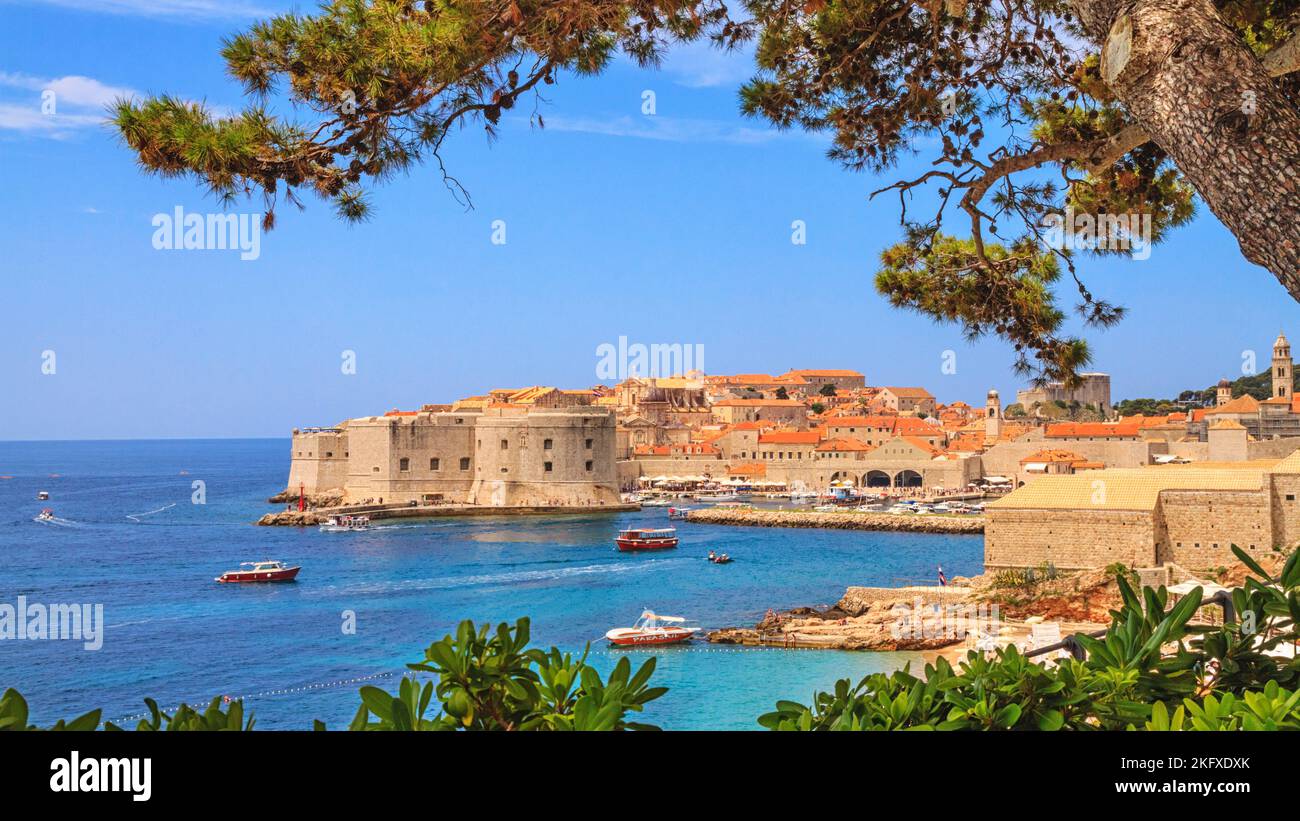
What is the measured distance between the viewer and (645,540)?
1264 inches

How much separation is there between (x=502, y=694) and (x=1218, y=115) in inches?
83.2

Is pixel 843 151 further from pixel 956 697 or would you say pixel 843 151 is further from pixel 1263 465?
pixel 1263 465

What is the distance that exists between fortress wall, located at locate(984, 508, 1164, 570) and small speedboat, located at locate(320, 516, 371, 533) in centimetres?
2595

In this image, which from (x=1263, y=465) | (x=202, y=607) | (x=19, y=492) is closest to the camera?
(x=1263, y=465)

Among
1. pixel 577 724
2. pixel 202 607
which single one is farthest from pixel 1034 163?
pixel 202 607

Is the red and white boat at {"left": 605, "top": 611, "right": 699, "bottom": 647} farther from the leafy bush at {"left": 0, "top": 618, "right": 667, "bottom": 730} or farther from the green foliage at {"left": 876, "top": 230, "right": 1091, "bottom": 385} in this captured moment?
the leafy bush at {"left": 0, "top": 618, "right": 667, "bottom": 730}

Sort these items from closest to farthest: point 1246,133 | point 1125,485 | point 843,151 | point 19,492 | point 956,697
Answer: point 956,697 → point 1246,133 → point 843,151 → point 1125,485 → point 19,492

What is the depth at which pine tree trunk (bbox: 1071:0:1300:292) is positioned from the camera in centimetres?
251

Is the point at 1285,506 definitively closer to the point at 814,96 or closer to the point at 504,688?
the point at 814,96

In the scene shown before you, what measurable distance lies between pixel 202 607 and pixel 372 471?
19.1 meters

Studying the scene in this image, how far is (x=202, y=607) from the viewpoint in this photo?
23312 mm

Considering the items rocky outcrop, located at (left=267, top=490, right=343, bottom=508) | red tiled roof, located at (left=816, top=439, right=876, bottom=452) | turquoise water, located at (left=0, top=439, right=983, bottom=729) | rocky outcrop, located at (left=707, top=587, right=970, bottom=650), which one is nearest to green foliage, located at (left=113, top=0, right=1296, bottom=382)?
turquoise water, located at (left=0, top=439, right=983, bottom=729)

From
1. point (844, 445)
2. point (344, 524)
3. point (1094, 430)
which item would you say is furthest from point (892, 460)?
point (344, 524)

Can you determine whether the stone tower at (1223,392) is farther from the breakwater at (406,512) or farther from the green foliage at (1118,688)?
the green foliage at (1118,688)
